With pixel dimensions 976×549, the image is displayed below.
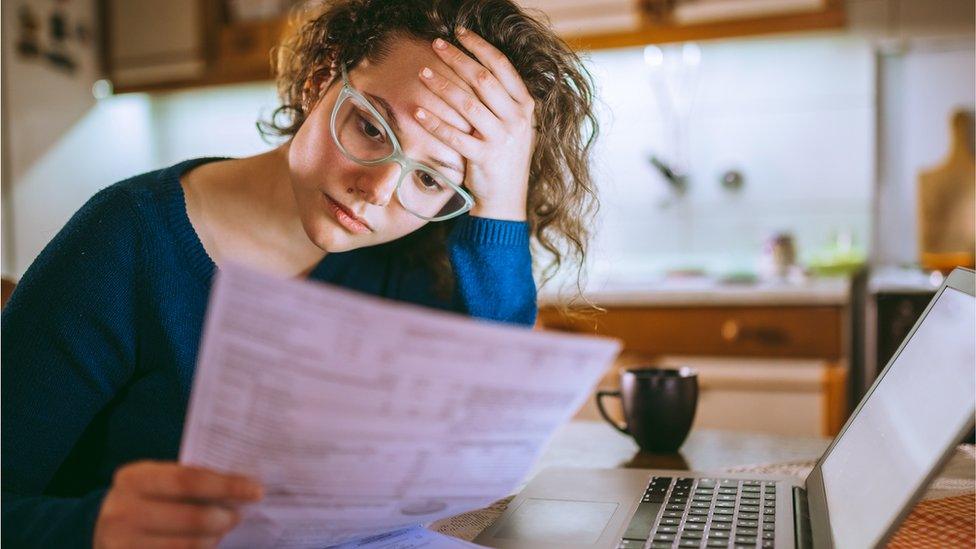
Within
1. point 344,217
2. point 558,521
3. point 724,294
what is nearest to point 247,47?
point 724,294

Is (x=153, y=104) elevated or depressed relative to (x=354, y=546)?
elevated

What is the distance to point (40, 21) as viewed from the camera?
113 inches

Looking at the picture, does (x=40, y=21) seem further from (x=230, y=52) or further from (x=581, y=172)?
(x=581, y=172)

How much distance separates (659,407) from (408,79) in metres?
0.46

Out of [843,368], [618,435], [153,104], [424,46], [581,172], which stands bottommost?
[843,368]

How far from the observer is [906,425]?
588 mm

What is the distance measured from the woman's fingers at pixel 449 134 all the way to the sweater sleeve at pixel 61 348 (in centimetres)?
31

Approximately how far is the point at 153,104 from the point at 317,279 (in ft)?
8.74

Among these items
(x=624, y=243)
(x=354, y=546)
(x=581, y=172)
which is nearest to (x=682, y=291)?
(x=624, y=243)

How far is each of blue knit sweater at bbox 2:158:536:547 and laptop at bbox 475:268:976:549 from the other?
310mm

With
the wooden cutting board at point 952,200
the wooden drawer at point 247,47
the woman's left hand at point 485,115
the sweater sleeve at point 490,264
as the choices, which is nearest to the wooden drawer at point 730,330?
the wooden cutting board at point 952,200

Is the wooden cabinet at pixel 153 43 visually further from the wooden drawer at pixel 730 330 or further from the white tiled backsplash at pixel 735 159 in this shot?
the wooden drawer at pixel 730 330

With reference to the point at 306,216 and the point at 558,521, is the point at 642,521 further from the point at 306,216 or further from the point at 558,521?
the point at 306,216

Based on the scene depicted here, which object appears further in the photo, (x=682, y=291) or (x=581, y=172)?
(x=682, y=291)
